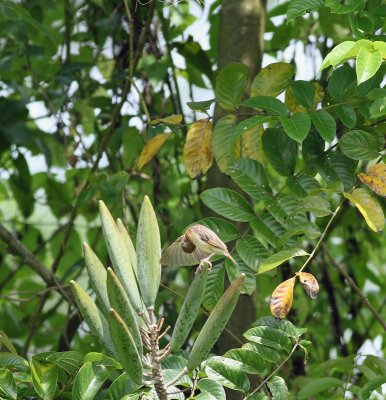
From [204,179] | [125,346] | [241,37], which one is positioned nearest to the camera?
[125,346]

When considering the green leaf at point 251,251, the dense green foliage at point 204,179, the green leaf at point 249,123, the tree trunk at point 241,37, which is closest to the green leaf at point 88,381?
the dense green foliage at point 204,179

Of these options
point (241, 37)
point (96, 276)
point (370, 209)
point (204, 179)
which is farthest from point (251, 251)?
point (204, 179)

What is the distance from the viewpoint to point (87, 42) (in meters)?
2.31

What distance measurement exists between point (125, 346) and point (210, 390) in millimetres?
204

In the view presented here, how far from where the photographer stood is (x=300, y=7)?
1175 mm

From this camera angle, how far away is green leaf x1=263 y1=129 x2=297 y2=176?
4.23 feet

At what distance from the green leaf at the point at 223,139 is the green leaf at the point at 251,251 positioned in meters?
0.18

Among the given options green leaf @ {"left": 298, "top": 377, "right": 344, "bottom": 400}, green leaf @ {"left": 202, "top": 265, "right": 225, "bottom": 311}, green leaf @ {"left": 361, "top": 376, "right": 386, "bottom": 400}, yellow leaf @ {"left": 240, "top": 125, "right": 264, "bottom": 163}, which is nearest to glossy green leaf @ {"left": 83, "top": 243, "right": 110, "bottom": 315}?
green leaf @ {"left": 202, "top": 265, "right": 225, "bottom": 311}

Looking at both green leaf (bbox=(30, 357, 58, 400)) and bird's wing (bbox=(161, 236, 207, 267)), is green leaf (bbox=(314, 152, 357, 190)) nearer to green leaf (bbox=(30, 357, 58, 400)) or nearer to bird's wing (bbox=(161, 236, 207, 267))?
bird's wing (bbox=(161, 236, 207, 267))

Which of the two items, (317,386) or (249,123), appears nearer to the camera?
(249,123)

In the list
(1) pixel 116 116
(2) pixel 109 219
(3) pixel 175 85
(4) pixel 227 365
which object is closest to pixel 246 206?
(4) pixel 227 365

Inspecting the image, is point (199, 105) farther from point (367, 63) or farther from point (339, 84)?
point (367, 63)

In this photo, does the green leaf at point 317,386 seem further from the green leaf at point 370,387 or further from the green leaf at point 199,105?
the green leaf at point 199,105

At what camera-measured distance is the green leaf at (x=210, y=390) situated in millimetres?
946
